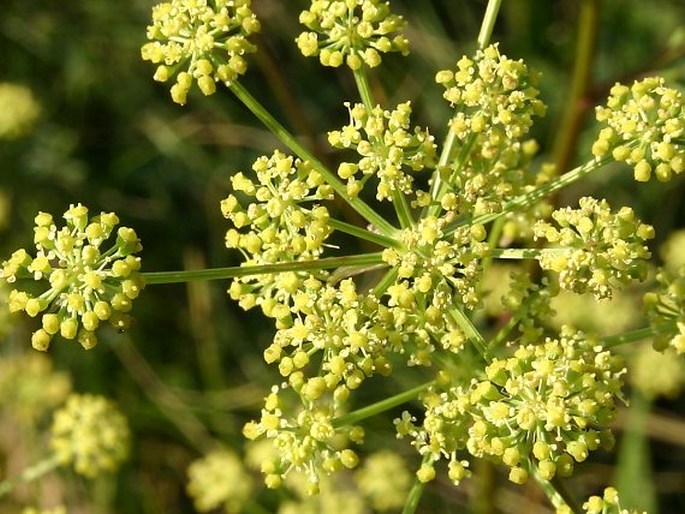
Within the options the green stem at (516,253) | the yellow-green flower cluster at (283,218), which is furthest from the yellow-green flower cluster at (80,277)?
the green stem at (516,253)

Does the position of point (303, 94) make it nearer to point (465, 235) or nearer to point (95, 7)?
point (95, 7)

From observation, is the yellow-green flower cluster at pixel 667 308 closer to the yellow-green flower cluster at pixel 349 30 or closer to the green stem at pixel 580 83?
the yellow-green flower cluster at pixel 349 30

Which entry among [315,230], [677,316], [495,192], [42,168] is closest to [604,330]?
[677,316]

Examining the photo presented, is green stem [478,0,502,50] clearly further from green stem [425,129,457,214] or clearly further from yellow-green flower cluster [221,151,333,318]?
yellow-green flower cluster [221,151,333,318]

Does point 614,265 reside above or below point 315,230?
below

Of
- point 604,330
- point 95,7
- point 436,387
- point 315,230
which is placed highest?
point 95,7
